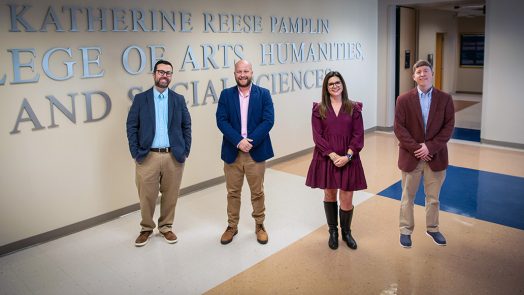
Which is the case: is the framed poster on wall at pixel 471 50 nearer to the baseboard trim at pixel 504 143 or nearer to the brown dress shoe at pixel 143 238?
the baseboard trim at pixel 504 143

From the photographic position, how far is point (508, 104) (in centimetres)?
670

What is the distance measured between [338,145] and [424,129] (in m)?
0.68

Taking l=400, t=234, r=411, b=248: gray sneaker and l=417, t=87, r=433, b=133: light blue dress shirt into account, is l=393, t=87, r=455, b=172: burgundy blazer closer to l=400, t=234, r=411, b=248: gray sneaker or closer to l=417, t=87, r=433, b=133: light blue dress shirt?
l=417, t=87, r=433, b=133: light blue dress shirt

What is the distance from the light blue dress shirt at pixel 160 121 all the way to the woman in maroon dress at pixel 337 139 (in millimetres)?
1210

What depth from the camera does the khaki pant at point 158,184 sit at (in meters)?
3.59

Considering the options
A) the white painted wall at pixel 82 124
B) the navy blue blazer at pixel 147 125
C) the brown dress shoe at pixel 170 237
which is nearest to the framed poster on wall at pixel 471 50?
the white painted wall at pixel 82 124

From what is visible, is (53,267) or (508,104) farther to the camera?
(508,104)

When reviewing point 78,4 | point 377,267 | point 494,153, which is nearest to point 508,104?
point 494,153

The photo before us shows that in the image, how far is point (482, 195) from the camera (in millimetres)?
4676

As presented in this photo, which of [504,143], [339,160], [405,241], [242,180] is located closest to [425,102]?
[339,160]

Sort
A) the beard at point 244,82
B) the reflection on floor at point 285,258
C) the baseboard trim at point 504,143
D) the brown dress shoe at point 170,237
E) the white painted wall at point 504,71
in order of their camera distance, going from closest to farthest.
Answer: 1. the reflection on floor at point 285,258
2. the beard at point 244,82
3. the brown dress shoe at point 170,237
4. the white painted wall at point 504,71
5. the baseboard trim at point 504,143

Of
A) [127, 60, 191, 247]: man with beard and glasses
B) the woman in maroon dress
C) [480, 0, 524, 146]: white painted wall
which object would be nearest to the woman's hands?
the woman in maroon dress

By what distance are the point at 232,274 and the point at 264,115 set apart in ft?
4.10

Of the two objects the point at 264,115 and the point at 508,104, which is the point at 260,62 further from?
the point at 508,104
